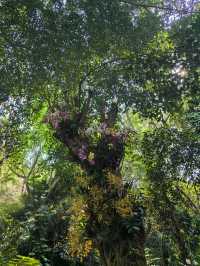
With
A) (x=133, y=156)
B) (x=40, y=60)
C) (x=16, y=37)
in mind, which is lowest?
(x=133, y=156)

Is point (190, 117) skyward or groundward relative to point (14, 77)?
groundward

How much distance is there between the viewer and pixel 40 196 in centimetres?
1254

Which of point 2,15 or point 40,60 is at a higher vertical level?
point 2,15

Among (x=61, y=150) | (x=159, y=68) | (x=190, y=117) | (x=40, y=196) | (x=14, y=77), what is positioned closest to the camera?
(x=190, y=117)

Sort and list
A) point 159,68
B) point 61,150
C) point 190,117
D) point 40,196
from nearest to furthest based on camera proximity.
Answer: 1. point 190,117
2. point 159,68
3. point 61,150
4. point 40,196

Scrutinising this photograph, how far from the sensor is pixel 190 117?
594 cm

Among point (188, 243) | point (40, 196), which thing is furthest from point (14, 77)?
point (40, 196)

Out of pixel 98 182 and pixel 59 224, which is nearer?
pixel 98 182

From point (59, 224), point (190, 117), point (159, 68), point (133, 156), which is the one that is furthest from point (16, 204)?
Answer: point (190, 117)

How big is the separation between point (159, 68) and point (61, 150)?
3.71m

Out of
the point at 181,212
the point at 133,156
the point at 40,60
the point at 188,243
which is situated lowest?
the point at 188,243

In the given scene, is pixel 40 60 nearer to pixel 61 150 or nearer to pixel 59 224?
pixel 61 150

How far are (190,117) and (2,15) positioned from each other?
10.6ft

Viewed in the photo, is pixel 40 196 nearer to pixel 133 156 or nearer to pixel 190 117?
pixel 133 156
